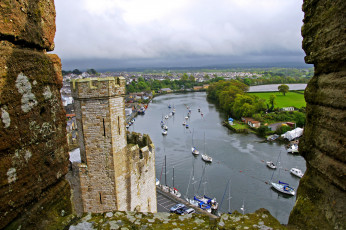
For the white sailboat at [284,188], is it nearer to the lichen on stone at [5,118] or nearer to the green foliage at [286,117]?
the lichen on stone at [5,118]

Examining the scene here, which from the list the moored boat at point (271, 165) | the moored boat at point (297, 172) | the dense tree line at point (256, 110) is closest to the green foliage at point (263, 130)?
the dense tree line at point (256, 110)

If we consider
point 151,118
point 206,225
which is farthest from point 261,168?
point 151,118

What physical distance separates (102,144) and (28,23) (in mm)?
5054

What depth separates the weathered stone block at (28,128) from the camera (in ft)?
6.28

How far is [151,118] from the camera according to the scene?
5762 cm

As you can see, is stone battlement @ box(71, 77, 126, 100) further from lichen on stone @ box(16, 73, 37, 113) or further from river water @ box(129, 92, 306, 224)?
river water @ box(129, 92, 306, 224)

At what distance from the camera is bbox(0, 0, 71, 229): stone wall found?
1919 mm

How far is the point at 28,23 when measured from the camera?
2123 millimetres

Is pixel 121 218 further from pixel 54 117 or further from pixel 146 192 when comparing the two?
pixel 146 192

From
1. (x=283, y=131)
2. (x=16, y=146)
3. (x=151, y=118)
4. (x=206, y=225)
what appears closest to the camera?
(x=16, y=146)

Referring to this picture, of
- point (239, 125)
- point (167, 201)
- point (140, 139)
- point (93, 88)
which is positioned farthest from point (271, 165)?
point (93, 88)

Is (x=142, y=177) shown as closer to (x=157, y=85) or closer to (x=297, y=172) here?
(x=297, y=172)

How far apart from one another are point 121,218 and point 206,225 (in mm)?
1085

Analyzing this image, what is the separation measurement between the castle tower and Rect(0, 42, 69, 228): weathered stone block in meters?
4.25
